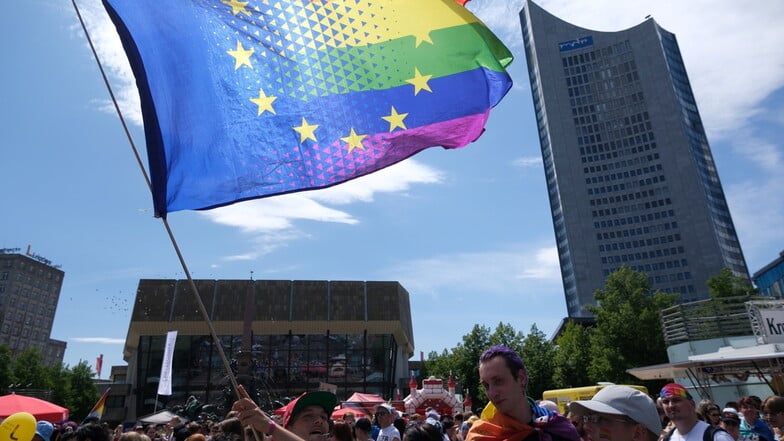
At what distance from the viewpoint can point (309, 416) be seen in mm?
2801

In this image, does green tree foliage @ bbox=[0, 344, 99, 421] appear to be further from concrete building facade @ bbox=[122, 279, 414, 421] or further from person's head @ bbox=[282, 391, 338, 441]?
person's head @ bbox=[282, 391, 338, 441]

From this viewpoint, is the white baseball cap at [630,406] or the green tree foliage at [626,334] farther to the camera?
the green tree foliage at [626,334]

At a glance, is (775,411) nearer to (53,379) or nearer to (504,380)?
(504,380)

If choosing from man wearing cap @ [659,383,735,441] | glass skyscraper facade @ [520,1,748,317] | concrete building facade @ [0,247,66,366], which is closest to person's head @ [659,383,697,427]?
man wearing cap @ [659,383,735,441]

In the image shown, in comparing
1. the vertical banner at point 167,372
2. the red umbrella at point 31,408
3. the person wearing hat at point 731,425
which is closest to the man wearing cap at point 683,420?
the person wearing hat at point 731,425

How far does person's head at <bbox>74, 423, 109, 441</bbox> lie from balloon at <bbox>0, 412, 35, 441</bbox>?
1.17ft

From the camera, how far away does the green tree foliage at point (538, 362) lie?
44000mm

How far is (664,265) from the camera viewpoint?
117 metres

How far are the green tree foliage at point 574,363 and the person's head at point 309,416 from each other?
4036 cm

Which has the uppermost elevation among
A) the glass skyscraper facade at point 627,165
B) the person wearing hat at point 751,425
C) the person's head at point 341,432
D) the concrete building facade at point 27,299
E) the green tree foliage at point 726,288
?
the glass skyscraper facade at point 627,165

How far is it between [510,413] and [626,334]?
33.4 meters

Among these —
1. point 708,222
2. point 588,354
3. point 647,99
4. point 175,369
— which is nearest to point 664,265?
point 708,222

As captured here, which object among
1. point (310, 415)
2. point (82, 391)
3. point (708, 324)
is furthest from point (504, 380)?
point (82, 391)

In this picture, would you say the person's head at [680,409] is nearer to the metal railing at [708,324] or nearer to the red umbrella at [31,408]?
the red umbrella at [31,408]
